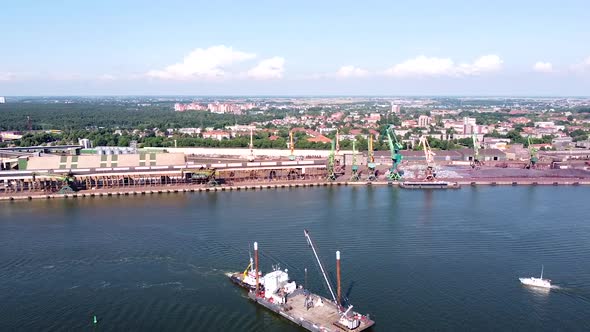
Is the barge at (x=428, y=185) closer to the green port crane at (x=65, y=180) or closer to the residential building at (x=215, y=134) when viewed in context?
the green port crane at (x=65, y=180)

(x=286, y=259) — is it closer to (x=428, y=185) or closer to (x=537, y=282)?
(x=537, y=282)

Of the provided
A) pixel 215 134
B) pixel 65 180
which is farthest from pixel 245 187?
pixel 215 134

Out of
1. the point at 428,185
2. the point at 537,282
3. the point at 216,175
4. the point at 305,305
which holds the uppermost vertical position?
the point at 216,175

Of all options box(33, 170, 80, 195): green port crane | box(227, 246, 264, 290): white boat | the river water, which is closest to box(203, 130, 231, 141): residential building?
box(33, 170, 80, 195): green port crane

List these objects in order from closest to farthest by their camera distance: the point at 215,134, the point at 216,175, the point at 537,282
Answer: the point at 537,282 < the point at 216,175 < the point at 215,134

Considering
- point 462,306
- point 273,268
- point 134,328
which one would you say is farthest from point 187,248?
point 462,306

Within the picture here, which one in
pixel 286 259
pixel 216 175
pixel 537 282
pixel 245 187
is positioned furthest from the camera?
pixel 216 175
